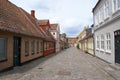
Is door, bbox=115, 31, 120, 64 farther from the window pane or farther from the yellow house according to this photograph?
the yellow house

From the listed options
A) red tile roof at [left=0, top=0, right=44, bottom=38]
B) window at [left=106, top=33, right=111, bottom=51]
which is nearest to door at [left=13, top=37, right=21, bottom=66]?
red tile roof at [left=0, top=0, right=44, bottom=38]

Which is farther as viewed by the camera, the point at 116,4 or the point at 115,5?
the point at 115,5

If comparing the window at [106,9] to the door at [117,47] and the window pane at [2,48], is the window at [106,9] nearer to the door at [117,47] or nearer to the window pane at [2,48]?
the door at [117,47]

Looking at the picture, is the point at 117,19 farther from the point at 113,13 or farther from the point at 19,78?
the point at 19,78

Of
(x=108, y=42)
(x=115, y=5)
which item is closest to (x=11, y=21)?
(x=115, y=5)

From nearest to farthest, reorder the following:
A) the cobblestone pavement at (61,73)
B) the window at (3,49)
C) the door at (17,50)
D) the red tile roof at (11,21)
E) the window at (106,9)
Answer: the cobblestone pavement at (61,73) → the window at (3,49) → the red tile roof at (11,21) → the door at (17,50) → the window at (106,9)

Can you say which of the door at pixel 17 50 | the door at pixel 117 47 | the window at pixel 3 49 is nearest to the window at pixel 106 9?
the door at pixel 117 47

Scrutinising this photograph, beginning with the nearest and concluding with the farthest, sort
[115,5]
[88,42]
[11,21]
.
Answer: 1. [11,21]
2. [115,5]
3. [88,42]

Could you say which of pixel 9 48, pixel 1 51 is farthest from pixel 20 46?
pixel 1 51

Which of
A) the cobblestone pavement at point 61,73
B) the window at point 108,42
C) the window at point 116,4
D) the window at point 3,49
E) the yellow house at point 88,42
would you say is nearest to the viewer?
the cobblestone pavement at point 61,73

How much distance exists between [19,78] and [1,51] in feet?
8.83

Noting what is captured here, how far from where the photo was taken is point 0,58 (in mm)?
9883

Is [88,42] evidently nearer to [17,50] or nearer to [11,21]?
[17,50]

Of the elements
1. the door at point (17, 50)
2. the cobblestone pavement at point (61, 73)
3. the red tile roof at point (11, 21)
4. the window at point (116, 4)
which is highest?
the window at point (116, 4)
